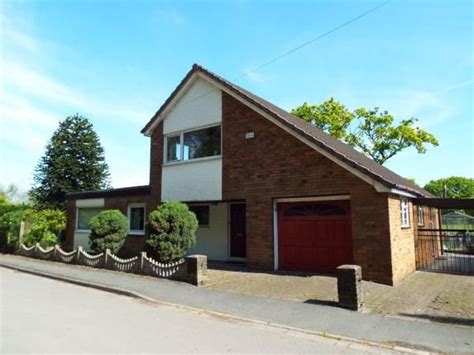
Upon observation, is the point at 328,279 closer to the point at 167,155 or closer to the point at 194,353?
the point at 194,353

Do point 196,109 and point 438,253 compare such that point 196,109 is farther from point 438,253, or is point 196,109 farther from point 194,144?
point 438,253

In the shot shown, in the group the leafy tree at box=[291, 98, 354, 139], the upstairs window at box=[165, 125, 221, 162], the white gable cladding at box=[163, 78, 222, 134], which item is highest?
the leafy tree at box=[291, 98, 354, 139]

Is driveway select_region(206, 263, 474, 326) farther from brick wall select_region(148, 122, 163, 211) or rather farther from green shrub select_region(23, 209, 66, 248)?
green shrub select_region(23, 209, 66, 248)

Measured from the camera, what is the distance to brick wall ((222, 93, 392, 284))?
1004 centimetres

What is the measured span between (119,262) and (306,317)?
789 centimetres

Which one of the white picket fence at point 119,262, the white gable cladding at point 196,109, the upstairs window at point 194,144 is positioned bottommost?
the white picket fence at point 119,262

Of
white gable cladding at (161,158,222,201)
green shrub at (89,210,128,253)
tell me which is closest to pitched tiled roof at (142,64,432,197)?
white gable cladding at (161,158,222,201)

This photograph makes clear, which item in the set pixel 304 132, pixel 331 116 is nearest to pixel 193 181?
pixel 304 132

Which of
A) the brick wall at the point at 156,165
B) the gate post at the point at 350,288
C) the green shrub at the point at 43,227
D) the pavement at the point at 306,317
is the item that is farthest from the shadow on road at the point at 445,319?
the green shrub at the point at 43,227

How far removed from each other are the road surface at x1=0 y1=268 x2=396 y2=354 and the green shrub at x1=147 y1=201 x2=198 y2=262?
3.44 m

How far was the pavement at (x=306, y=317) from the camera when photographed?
557cm

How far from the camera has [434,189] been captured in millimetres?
64188

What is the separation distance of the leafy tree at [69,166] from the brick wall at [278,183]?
18.8 meters

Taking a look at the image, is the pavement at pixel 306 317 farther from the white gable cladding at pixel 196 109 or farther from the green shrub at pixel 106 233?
the white gable cladding at pixel 196 109
